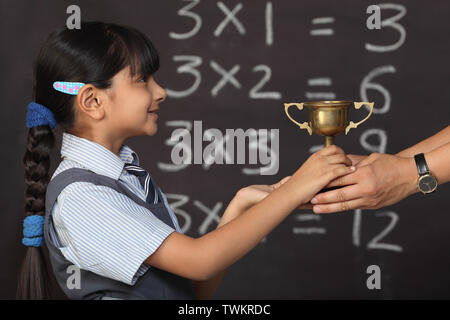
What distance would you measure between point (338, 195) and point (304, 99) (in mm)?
1160

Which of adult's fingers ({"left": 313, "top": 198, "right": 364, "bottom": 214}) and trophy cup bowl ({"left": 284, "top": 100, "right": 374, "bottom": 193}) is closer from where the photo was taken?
trophy cup bowl ({"left": 284, "top": 100, "right": 374, "bottom": 193})

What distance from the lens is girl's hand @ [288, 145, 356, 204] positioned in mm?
1438

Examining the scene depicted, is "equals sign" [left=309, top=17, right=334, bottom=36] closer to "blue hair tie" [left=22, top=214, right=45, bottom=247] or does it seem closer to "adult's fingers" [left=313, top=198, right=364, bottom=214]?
"adult's fingers" [left=313, top=198, right=364, bottom=214]

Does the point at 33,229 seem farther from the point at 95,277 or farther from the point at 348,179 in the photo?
the point at 348,179

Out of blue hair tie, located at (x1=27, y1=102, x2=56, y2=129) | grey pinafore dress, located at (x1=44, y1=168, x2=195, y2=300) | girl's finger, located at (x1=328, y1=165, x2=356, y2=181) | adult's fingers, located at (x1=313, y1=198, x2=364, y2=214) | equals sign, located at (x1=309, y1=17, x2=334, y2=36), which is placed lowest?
grey pinafore dress, located at (x1=44, y1=168, x2=195, y2=300)

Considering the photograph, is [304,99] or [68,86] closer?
[68,86]

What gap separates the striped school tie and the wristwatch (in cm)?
79

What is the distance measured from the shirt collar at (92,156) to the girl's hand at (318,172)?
458 millimetres

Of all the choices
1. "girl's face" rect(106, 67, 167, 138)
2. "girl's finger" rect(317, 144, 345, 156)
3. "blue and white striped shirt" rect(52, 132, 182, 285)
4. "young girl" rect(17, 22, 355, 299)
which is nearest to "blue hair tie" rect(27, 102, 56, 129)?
"young girl" rect(17, 22, 355, 299)

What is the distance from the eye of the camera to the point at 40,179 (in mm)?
1541

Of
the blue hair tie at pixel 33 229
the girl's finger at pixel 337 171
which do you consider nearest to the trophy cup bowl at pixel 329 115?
the girl's finger at pixel 337 171

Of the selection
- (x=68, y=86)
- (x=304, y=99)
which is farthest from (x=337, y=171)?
(x=304, y=99)

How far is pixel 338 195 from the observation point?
167cm
